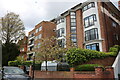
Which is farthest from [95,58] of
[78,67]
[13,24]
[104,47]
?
[13,24]

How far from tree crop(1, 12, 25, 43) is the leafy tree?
4.82 feet

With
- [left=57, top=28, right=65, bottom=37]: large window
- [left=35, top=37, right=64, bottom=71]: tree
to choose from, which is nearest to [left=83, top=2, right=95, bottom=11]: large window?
[left=57, top=28, right=65, bottom=37]: large window

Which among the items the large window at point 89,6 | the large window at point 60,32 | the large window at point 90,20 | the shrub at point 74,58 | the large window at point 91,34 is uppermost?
the large window at point 89,6

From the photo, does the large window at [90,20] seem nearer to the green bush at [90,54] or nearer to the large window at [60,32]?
the large window at [60,32]

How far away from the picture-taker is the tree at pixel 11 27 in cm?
2731

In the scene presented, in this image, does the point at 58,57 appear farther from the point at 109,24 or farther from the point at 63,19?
the point at 63,19

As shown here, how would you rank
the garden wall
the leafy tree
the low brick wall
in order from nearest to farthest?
the low brick wall → the garden wall → the leafy tree

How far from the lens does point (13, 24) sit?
27.9 m

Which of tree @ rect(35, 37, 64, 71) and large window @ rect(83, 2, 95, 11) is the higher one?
large window @ rect(83, 2, 95, 11)

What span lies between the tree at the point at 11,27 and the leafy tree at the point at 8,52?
147cm

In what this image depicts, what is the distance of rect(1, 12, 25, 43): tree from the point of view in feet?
89.6

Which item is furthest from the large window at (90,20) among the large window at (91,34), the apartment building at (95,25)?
the large window at (91,34)

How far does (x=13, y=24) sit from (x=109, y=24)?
19097 millimetres

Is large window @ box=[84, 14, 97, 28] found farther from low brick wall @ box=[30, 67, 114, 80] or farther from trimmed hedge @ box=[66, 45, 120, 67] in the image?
low brick wall @ box=[30, 67, 114, 80]
